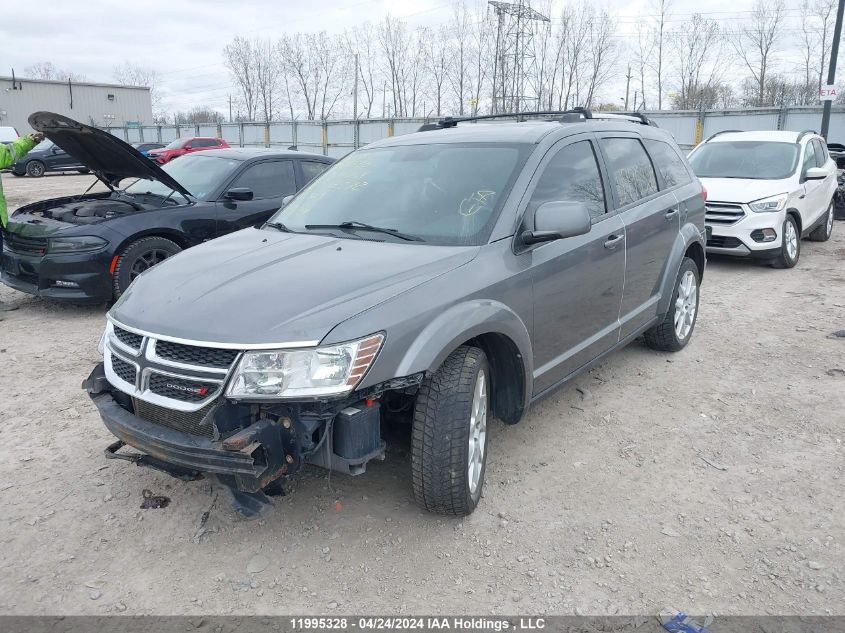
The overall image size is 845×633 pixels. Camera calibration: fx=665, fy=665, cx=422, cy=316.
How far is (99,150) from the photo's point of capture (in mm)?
6465

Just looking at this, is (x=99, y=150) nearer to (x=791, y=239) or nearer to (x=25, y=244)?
(x=25, y=244)

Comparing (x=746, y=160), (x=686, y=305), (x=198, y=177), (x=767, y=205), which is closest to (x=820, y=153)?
(x=746, y=160)

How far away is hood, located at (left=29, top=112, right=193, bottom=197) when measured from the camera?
19.8 ft

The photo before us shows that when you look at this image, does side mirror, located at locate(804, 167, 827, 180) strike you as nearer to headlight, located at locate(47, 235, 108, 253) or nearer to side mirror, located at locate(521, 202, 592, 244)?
side mirror, located at locate(521, 202, 592, 244)

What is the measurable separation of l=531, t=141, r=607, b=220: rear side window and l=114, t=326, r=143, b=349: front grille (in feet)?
6.86

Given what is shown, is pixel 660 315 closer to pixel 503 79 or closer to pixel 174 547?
pixel 174 547

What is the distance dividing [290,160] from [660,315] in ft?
15.3

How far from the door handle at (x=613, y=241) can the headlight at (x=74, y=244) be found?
478 centimetres

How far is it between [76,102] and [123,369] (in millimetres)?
61643

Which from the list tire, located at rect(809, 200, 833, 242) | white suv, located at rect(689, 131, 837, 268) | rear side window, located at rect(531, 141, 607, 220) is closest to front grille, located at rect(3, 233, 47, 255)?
rear side window, located at rect(531, 141, 607, 220)

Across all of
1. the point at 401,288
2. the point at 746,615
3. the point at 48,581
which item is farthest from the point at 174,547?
the point at 746,615

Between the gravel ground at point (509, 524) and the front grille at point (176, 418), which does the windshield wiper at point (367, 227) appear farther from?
the front grille at point (176, 418)

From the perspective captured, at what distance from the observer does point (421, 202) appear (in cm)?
371

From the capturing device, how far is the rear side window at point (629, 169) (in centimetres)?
451
